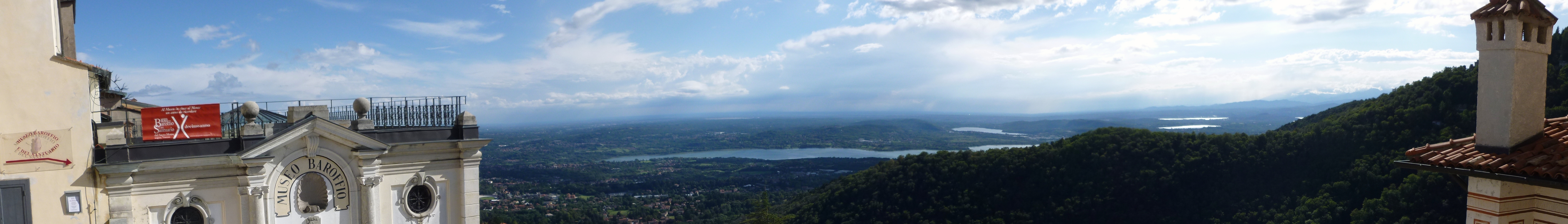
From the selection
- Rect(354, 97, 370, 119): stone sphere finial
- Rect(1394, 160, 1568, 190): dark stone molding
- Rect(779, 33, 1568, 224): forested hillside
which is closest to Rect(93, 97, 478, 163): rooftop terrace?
Rect(354, 97, 370, 119): stone sphere finial

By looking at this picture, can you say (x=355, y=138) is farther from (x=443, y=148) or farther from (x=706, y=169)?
(x=706, y=169)

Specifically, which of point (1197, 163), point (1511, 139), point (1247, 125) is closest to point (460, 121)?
point (1511, 139)

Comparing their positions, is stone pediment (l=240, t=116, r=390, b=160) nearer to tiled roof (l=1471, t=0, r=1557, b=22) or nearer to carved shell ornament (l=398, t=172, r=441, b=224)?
carved shell ornament (l=398, t=172, r=441, b=224)

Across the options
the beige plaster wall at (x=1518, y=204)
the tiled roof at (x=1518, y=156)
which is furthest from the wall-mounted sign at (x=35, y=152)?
the beige plaster wall at (x=1518, y=204)

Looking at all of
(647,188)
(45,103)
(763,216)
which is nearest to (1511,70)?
(45,103)

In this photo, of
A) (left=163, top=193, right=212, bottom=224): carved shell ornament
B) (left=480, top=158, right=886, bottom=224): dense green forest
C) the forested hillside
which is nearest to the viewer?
(left=163, top=193, right=212, bottom=224): carved shell ornament

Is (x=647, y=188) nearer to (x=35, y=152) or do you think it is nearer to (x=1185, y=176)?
(x=1185, y=176)
